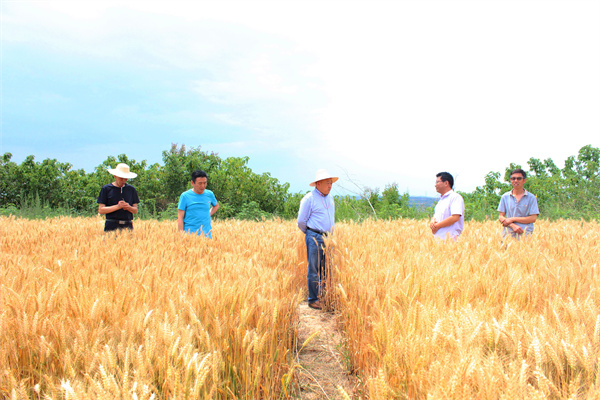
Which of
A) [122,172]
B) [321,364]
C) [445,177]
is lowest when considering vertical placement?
[321,364]

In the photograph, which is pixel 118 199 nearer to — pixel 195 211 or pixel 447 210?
pixel 195 211

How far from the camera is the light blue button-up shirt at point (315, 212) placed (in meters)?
5.07

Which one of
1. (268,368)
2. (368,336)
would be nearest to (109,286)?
(268,368)

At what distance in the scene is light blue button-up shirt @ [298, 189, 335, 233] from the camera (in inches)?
200

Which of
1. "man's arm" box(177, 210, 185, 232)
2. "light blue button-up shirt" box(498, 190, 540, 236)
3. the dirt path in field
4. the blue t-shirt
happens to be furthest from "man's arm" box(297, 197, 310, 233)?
"light blue button-up shirt" box(498, 190, 540, 236)

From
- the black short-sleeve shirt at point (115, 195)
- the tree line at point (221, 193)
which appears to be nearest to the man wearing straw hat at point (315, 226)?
the black short-sleeve shirt at point (115, 195)

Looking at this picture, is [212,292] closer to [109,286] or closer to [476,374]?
[109,286]

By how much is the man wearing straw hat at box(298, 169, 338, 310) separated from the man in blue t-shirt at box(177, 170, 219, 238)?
194 cm

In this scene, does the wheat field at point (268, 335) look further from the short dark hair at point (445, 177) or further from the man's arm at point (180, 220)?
the man's arm at point (180, 220)

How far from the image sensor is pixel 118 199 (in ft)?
19.3

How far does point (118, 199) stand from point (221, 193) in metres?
9.86

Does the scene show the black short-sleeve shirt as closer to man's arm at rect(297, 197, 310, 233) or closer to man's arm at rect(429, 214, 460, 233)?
A: man's arm at rect(297, 197, 310, 233)

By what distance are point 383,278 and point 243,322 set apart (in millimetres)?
1484

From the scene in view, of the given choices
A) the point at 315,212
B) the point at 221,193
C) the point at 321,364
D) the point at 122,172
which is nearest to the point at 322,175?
the point at 315,212
